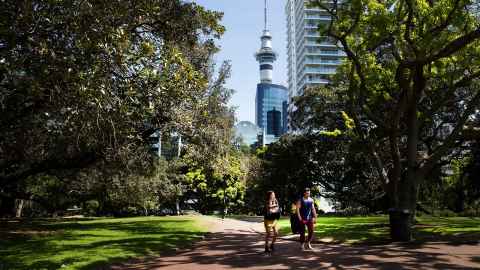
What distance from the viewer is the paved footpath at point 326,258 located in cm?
1052

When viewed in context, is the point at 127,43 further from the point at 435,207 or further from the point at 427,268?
the point at 435,207

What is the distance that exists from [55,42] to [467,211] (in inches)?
1793

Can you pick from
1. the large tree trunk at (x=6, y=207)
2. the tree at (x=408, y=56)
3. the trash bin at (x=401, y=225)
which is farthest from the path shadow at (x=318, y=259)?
the large tree trunk at (x=6, y=207)

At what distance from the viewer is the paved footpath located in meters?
10.5

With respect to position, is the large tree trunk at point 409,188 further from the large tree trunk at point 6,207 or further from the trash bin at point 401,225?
the large tree trunk at point 6,207

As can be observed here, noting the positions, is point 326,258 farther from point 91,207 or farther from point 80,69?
point 91,207

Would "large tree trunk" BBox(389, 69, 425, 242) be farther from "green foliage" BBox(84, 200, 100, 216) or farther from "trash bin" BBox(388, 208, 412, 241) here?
"green foliage" BBox(84, 200, 100, 216)

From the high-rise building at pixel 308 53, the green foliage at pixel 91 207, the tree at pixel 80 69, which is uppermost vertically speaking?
the high-rise building at pixel 308 53

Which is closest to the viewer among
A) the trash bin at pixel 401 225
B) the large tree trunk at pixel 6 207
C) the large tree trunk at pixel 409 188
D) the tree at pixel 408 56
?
the trash bin at pixel 401 225

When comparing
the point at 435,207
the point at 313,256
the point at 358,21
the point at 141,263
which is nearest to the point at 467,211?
the point at 435,207

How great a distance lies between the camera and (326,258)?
11.9 m

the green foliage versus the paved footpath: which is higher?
the green foliage

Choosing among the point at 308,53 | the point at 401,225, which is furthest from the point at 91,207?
the point at 308,53

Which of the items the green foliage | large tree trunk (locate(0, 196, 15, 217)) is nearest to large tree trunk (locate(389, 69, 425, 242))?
large tree trunk (locate(0, 196, 15, 217))
